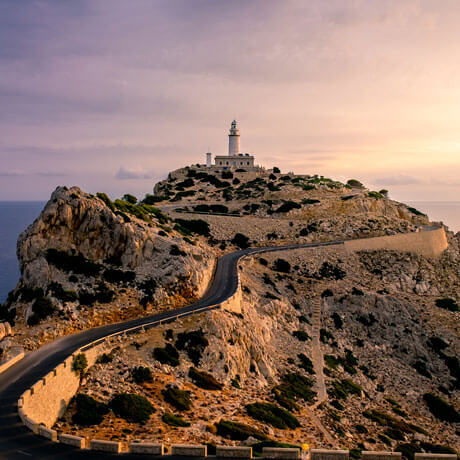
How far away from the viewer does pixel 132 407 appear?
62.2 feet

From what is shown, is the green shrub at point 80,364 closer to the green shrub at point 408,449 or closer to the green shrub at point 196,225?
the green shrub at point 408,449

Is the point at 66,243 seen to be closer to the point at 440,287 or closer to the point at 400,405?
the point at 400,405

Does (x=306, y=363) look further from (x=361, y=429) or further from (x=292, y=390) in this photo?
(x=361, y=429)

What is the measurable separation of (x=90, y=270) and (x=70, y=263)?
195 centimetres

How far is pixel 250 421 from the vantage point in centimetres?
2102

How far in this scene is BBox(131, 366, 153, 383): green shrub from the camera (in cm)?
2208

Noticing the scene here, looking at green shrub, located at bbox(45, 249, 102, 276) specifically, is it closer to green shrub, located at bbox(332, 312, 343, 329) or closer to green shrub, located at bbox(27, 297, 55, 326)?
green shrub, located at bbox(27, 297, 55, 326)

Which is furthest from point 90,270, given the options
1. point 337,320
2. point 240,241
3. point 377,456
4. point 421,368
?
point 421,368

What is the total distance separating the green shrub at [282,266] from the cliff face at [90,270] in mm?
15128

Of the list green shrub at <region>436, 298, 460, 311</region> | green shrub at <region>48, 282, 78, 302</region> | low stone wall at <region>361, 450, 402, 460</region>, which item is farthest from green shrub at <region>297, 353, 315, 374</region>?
green shrub at <region>436, 298, 460, 311</region>

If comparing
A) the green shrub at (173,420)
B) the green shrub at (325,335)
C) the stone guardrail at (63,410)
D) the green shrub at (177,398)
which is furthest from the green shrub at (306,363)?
the green shrub at (173,420)

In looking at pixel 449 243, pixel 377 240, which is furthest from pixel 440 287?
pixel 449 243

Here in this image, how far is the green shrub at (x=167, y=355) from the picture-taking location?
2445cm

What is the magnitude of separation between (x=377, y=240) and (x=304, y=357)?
1357 inches
